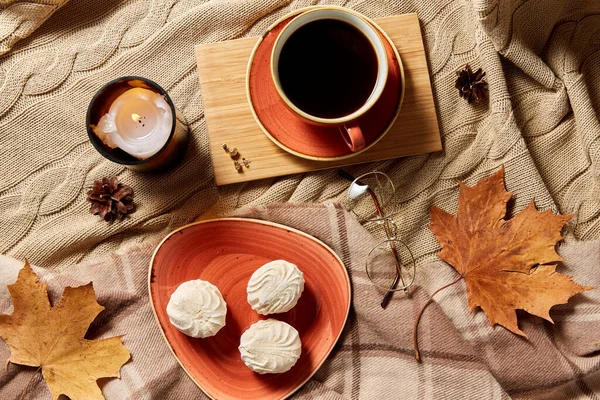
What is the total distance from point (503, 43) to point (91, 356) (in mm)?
767

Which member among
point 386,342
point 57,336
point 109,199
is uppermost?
point 109,199

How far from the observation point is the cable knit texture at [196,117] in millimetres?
825

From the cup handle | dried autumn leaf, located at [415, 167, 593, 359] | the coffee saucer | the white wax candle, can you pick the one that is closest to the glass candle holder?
the white wax candle

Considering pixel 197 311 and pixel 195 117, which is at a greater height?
pixel 195 117

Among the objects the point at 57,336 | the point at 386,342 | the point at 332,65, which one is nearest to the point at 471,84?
the point at 332,65

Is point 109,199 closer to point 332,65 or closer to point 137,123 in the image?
point 137,123

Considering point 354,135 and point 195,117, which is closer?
point 354,135

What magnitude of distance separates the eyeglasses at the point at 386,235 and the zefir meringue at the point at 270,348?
0.49ft

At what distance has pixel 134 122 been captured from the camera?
30.3 inches

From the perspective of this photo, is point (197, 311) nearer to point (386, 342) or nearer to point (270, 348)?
point (270, 348)

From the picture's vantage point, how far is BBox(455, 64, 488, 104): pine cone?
2.70 ft

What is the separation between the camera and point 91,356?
782 millimetres

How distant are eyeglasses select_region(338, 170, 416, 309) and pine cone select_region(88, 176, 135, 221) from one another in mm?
329

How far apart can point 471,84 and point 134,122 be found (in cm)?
51
